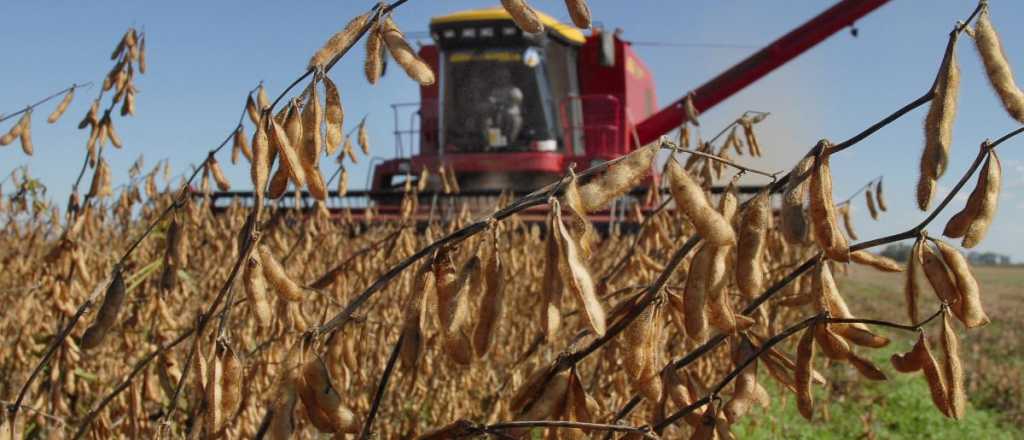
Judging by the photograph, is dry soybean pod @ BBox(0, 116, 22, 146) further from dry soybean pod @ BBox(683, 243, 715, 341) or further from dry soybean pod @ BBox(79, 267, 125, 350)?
dry soybean pod @ BBox(683, 243, 715, 341)

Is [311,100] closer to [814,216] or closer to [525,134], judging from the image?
[814,216]

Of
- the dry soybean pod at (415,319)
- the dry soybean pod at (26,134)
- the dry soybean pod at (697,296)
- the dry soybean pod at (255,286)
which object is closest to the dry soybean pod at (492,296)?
the dry soybean pod at (415,319)

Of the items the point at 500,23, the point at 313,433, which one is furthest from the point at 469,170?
the point at 313,433

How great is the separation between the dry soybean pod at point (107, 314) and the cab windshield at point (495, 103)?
9.23 metres

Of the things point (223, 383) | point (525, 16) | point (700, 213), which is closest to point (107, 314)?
point (223, 383)

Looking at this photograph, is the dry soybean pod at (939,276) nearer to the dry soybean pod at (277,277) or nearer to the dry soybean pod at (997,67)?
the dry soybean pod at (997,67)

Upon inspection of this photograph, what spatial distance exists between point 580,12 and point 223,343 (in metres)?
0.60

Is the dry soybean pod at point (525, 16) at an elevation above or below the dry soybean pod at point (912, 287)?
above

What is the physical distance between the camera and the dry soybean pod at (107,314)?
1.37 metres

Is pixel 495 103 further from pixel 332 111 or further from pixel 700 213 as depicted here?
pixel 700 213

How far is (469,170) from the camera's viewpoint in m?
10.4

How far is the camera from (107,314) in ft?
4.50

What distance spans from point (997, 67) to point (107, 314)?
122 cm

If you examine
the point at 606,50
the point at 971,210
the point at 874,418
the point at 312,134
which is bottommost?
the point at 874,418
